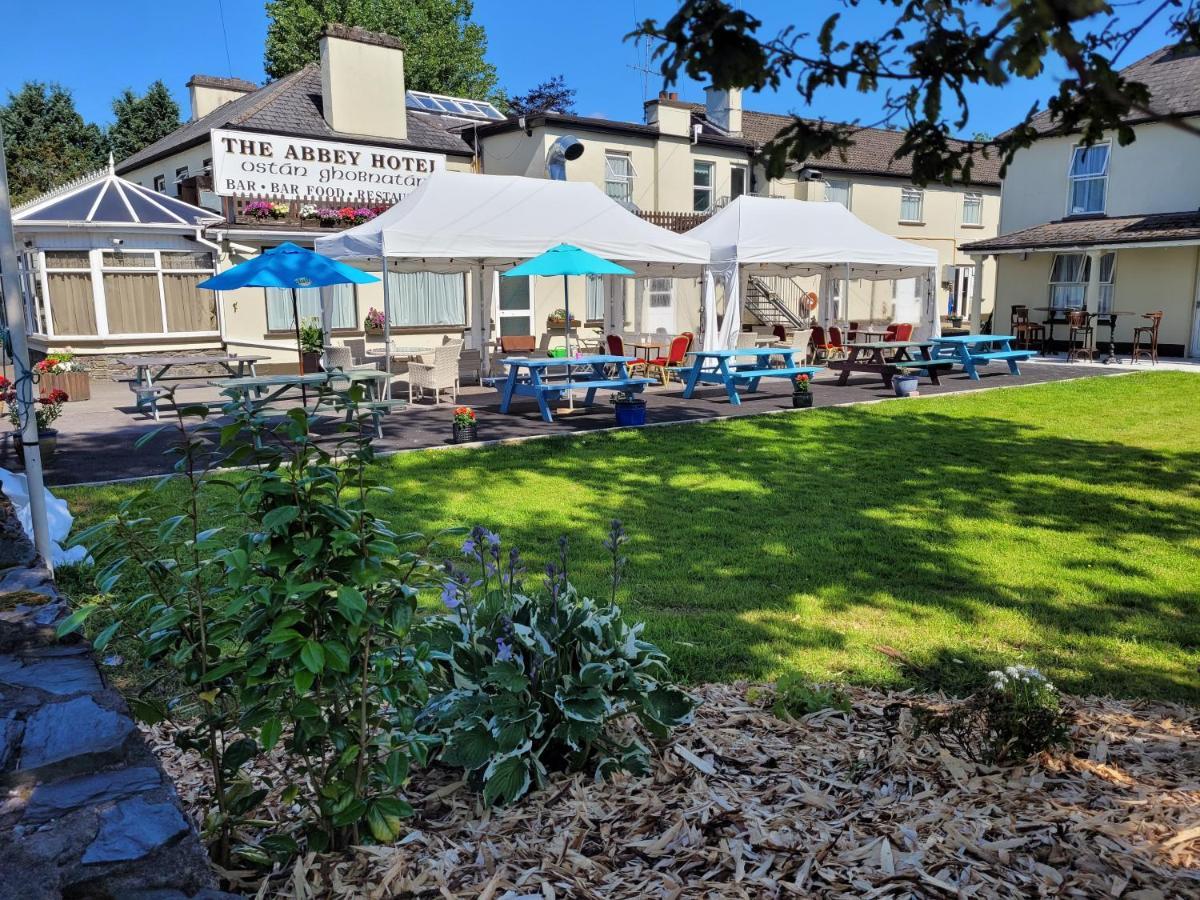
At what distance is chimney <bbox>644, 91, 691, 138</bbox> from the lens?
80.3 feet

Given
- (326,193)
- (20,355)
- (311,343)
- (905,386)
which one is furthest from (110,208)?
(905,386)

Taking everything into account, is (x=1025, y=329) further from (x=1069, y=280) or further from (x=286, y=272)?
(x=286, y=272)

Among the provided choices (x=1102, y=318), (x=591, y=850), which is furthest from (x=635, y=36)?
(x=1102, y=318)

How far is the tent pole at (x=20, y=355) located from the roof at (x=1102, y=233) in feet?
72.9

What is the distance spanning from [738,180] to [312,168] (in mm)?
13442

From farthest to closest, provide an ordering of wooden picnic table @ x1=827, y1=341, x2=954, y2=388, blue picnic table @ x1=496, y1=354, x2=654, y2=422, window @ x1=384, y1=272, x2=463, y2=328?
1. window @ x1=384, y1=272, x2=463, y2=328
2. wooden picnic table @ x1=827, y1=341, x2=954, y2=388
3. blue picnic table @ x1=496, y1=354, x2=654, y2=422

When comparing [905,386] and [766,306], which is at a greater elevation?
[766,306]

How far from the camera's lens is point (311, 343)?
1845cm

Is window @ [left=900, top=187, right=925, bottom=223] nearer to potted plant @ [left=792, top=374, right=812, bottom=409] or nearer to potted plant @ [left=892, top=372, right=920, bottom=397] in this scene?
potted plant @ [left=892, top=372, right=920, bottom=397]

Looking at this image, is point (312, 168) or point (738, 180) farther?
point (738, 180)

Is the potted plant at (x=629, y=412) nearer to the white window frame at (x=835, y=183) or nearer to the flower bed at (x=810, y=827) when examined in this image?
the flower bed at (x=810, y=827)

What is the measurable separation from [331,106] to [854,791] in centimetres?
2197

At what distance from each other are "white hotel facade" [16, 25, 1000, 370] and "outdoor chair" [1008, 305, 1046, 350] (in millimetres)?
6603

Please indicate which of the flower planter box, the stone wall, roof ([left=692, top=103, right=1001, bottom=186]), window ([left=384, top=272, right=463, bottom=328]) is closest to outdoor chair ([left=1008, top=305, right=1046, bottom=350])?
roof ([left=692, top=103, right=1001, bottom=186])
